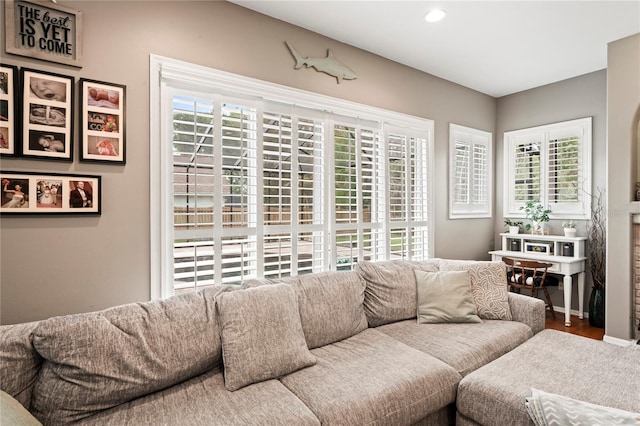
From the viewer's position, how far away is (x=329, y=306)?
2.24 metres

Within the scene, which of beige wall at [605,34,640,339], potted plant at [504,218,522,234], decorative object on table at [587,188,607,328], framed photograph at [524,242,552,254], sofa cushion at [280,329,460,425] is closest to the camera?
sofa cushion at [280,329,460,425]

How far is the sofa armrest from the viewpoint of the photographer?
2537 mm

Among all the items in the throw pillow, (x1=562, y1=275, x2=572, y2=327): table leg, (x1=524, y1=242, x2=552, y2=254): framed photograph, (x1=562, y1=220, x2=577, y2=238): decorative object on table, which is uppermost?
(x1=562, y1=220, x2=577, y2=238): decorative object on table

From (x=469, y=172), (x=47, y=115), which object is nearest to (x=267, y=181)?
(x=47, y=115)

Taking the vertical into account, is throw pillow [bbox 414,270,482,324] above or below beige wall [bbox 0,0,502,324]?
below

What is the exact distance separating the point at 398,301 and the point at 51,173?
2356 mm

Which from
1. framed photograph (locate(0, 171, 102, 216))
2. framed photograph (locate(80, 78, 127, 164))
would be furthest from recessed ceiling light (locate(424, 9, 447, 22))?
framed photograph (locate(0, 171, 102, 216))

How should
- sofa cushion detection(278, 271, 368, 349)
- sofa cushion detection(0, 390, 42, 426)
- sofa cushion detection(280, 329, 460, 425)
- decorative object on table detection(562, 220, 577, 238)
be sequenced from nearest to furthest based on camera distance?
sofa cushion detection(0, 390, 42, 426) < sofa cushion detection(280, 329, 460, 425) < sofa cushion detection(278, 271, 368, 349) < decorative object on table detection(562, 220, 577, 238)

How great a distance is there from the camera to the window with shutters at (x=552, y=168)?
3857 millimetres

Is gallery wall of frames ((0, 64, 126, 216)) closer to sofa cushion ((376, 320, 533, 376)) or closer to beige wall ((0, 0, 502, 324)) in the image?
beige wall ((0, 0, 502, 324))

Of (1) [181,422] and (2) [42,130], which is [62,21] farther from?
(1) [181,422]

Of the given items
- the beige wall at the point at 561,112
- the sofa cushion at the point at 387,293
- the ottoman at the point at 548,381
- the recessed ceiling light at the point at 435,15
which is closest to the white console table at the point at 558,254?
the beige wall at the point at 561,112

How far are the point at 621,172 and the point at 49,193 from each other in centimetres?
437

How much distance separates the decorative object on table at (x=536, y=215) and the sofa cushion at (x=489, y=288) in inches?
65.8
